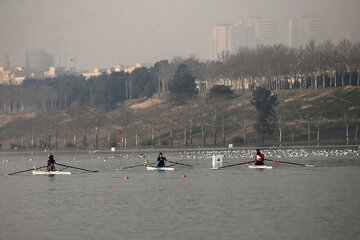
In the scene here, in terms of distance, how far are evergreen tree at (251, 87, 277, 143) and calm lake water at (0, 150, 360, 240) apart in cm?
9939

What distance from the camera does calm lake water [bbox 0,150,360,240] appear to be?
35.4m

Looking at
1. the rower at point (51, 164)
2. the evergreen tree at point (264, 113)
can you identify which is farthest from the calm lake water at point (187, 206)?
the evergreen tree at point (264, 113)

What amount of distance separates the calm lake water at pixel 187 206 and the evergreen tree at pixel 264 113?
326 ft

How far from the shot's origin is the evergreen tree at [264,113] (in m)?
174

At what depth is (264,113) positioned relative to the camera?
175375mm

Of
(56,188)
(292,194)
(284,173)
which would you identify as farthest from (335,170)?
(56,188)

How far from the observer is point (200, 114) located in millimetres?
197625

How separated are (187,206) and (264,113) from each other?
13179 cm

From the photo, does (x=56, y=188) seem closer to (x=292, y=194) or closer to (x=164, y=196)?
(x=164, y=196)

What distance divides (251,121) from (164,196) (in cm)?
13659

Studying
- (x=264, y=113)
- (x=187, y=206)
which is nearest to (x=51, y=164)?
(x=187, y=206)

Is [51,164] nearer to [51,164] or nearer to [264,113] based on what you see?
[51,164]

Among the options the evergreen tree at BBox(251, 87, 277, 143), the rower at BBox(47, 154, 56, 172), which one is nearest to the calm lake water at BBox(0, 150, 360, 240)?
the rower at BBox(47, 154, 56, 172)

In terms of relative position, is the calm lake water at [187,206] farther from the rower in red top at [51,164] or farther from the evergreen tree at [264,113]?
the evergreen tree at [264,113]
